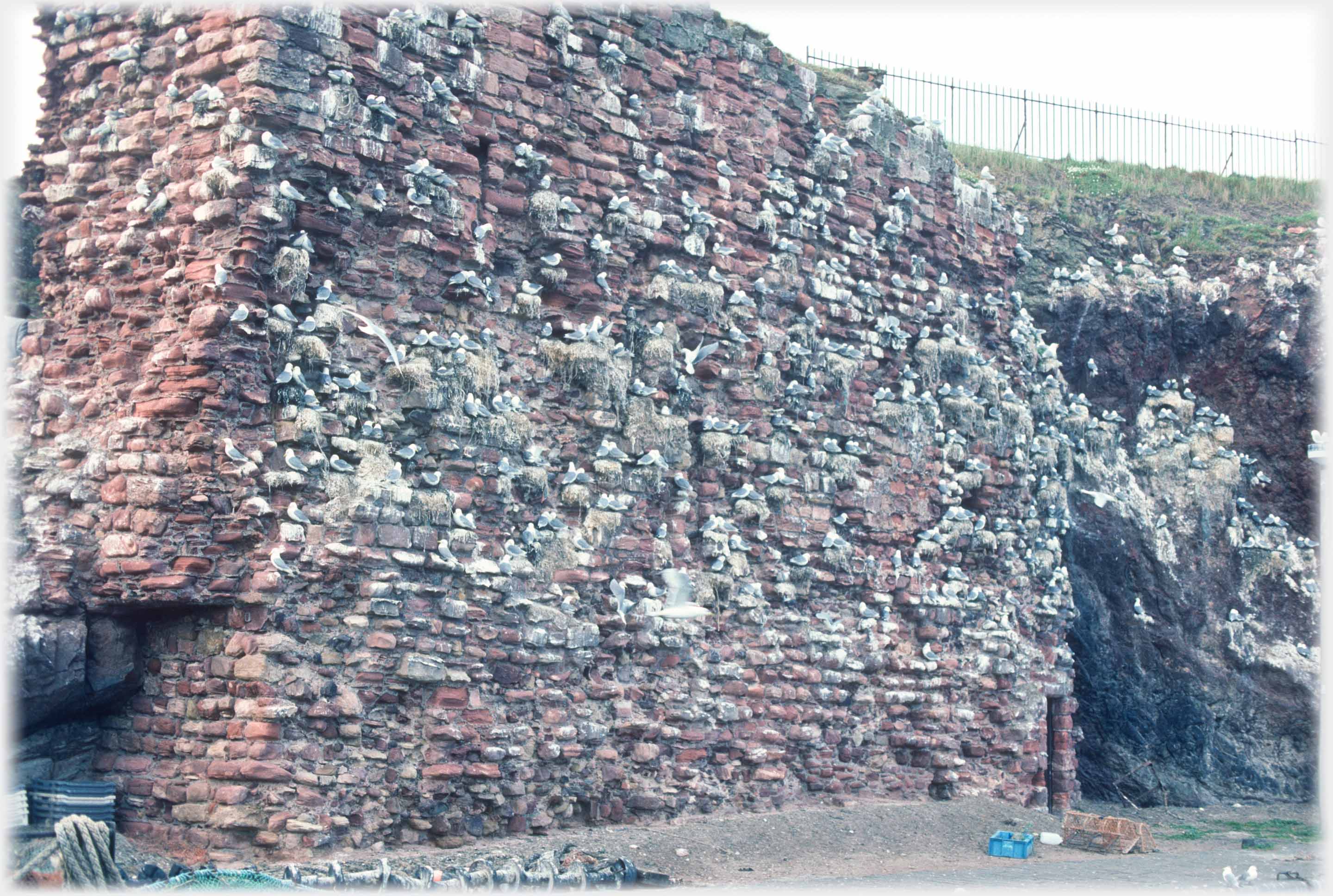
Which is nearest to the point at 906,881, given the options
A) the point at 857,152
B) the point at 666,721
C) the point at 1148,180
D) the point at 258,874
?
the point at 666,721

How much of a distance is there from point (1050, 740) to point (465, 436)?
23.6ft

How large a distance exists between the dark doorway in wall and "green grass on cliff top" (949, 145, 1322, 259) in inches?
209

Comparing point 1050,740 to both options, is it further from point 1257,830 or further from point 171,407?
point 171,407

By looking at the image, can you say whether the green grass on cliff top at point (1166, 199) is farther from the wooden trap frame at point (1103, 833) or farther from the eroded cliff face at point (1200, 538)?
the wooden trap frame at point (1103, 833)

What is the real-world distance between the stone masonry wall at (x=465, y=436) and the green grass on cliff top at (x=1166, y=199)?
4.48 m

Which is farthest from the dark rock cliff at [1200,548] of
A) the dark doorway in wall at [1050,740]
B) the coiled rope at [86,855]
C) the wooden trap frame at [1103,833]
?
the coiled rope at [86,855]

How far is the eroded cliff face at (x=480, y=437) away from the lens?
347 inches

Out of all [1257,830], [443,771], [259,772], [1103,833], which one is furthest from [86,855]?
[1257,830]

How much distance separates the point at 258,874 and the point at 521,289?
4218 millimetres

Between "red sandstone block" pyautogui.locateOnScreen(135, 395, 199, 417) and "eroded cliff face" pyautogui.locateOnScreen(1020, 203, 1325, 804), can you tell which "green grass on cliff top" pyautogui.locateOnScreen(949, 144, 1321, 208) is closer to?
"eroded cliff face" pyautogui.locateOnScreen(1020, 203, 1325, 804)

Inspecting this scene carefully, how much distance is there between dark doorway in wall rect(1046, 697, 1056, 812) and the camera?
14.1 meters

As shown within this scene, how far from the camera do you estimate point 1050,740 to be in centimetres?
1419

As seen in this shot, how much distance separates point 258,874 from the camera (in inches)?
320

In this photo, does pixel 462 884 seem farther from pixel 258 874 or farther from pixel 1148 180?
pixel 1148 180
